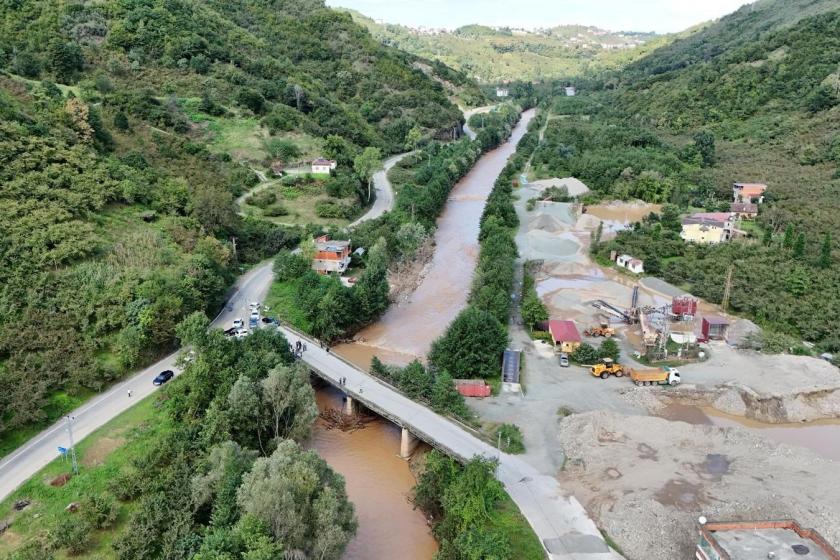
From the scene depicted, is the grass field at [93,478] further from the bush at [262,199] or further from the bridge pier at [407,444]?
the bush at [262,199]

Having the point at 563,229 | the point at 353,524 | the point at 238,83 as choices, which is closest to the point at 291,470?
the point at 353,524

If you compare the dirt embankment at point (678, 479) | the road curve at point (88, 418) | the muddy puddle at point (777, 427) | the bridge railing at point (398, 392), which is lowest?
the muddy puddle at point (777, 427)

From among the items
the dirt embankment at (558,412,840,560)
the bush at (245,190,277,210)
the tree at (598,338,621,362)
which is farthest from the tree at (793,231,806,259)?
the bush at (245,190,277,210)

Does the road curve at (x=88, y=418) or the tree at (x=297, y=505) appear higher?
the tree at (x=297, y=505)

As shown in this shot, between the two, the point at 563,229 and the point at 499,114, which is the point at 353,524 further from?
the point at 499,114

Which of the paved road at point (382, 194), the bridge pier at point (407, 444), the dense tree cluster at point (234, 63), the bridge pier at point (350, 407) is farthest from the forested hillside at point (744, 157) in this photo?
the dense tree cluster at point (234, 63)

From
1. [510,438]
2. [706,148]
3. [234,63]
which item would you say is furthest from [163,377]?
[706,148]
